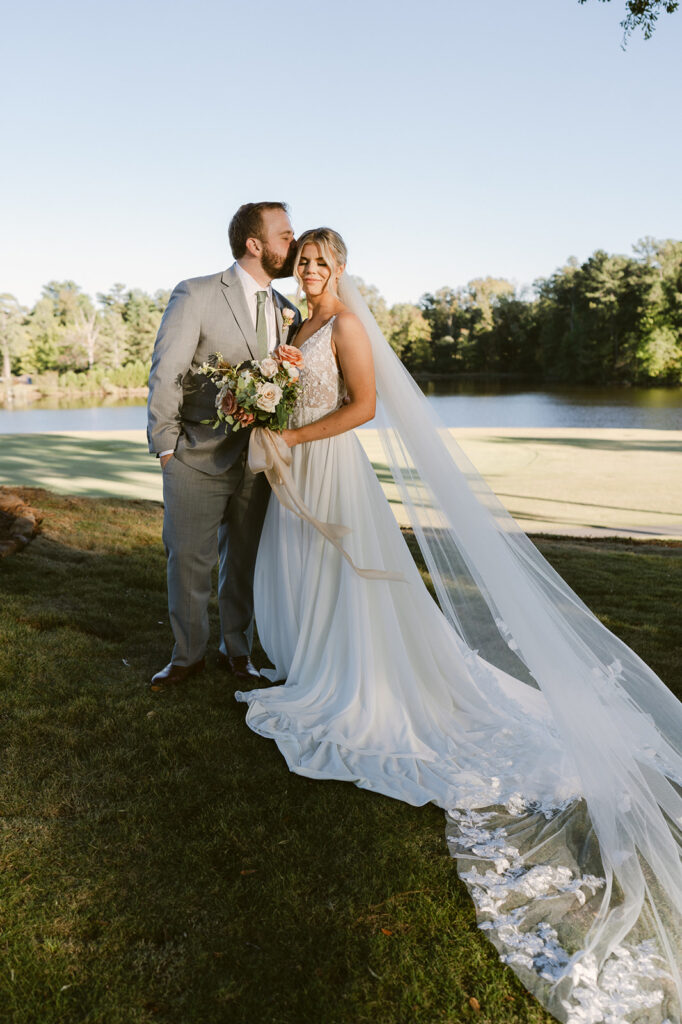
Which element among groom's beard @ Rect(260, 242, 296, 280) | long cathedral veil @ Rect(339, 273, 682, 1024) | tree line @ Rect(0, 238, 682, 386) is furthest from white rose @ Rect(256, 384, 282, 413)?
tree line @ Rect(0, 238, 682, 386)

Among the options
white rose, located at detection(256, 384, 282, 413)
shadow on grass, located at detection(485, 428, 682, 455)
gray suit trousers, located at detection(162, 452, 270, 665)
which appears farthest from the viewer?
shadow on grass, located at detection(485, 428, 682, 455)

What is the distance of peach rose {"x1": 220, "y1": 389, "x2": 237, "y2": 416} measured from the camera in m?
3.38

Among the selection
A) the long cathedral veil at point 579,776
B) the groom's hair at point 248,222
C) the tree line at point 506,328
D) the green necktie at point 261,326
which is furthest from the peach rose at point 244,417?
the tree line at point 506,328

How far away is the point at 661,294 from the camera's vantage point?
60.2 m

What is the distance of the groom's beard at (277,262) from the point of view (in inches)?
146

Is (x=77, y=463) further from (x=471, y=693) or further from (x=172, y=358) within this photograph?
(x=471, y=693)

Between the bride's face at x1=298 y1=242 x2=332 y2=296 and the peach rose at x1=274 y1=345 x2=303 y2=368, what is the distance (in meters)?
0.41

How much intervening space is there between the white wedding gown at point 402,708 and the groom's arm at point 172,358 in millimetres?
587

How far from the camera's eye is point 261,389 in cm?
327

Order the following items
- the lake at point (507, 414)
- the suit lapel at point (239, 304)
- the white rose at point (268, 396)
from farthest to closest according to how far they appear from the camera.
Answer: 1. the lake at point (507, 414)
2. the suit lapel at point (239, 304)
3. the white rose at point (268, 396)

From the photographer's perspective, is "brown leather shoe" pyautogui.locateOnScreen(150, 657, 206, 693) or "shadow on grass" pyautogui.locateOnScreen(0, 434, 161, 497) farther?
"shadow on grass" pyautogui.locateOnScreen(0, 434, 161, 497)

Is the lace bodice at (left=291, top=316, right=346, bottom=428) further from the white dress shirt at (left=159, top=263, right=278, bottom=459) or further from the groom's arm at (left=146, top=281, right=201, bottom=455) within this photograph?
the groom's arm at (left=146, top=281, right=201, bottom=455)

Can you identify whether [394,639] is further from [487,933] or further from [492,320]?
[492,320]

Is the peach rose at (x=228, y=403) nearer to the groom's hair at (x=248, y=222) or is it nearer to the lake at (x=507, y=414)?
the groom's hair at (x=248, y=222)
